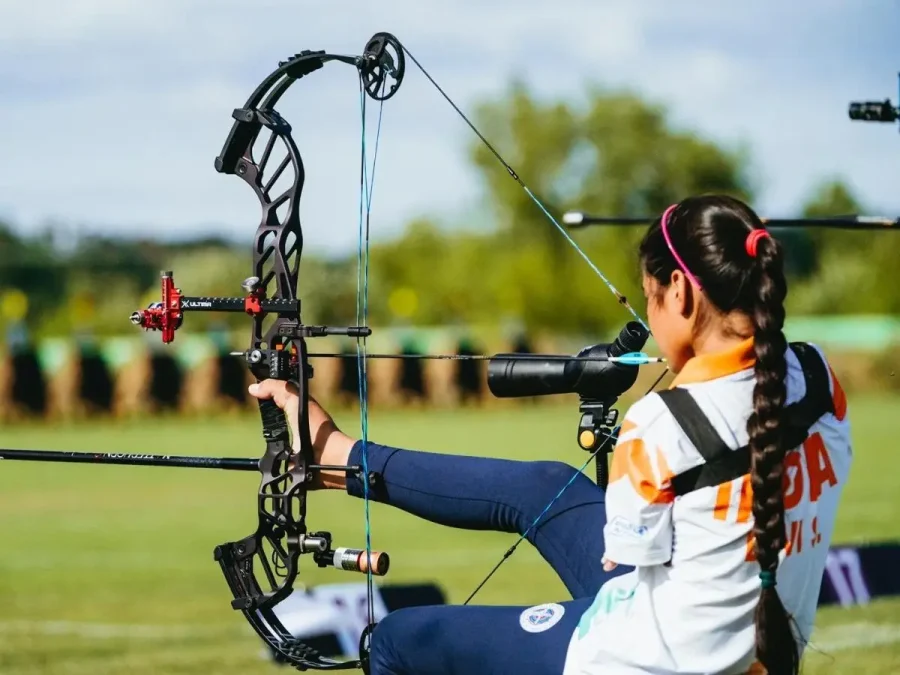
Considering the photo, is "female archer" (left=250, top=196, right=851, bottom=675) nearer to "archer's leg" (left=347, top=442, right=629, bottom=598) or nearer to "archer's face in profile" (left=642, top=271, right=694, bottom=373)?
"archer's face in profile" (left=642, top=271, right=694, bottom=373)

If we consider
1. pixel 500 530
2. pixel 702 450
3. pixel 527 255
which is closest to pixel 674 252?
pixel 702 450

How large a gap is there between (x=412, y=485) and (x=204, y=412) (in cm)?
2370

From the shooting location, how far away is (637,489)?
2.56 m

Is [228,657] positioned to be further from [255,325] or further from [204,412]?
[204,412]

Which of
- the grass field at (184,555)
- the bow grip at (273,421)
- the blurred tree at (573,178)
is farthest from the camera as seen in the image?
the blurred tree at (573,178)

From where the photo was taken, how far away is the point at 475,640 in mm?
2943

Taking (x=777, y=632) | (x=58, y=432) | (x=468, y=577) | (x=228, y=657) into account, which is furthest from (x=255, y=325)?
(x=58, y=432)

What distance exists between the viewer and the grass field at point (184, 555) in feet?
20.5

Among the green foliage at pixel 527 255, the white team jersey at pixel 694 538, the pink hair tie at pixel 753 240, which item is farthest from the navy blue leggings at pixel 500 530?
the green foliage at pixel 527 255

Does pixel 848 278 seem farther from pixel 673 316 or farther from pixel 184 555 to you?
pixel 673 316

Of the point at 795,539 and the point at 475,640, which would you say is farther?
the point at 475,640

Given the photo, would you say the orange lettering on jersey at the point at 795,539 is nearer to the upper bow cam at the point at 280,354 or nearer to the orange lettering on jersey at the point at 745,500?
the orange lettering on jersey at the point at 745,500

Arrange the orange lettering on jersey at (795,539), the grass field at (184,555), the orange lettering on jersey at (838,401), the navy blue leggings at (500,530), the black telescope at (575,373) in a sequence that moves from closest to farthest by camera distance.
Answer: the orange lettering on jersey at (795,539)
the orange lettering on jersey at (838,401)
the navy blue leggings at (500,530)
the black telescope at (575,373)
the grass field at (184,555)

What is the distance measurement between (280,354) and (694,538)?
1.51 metres
